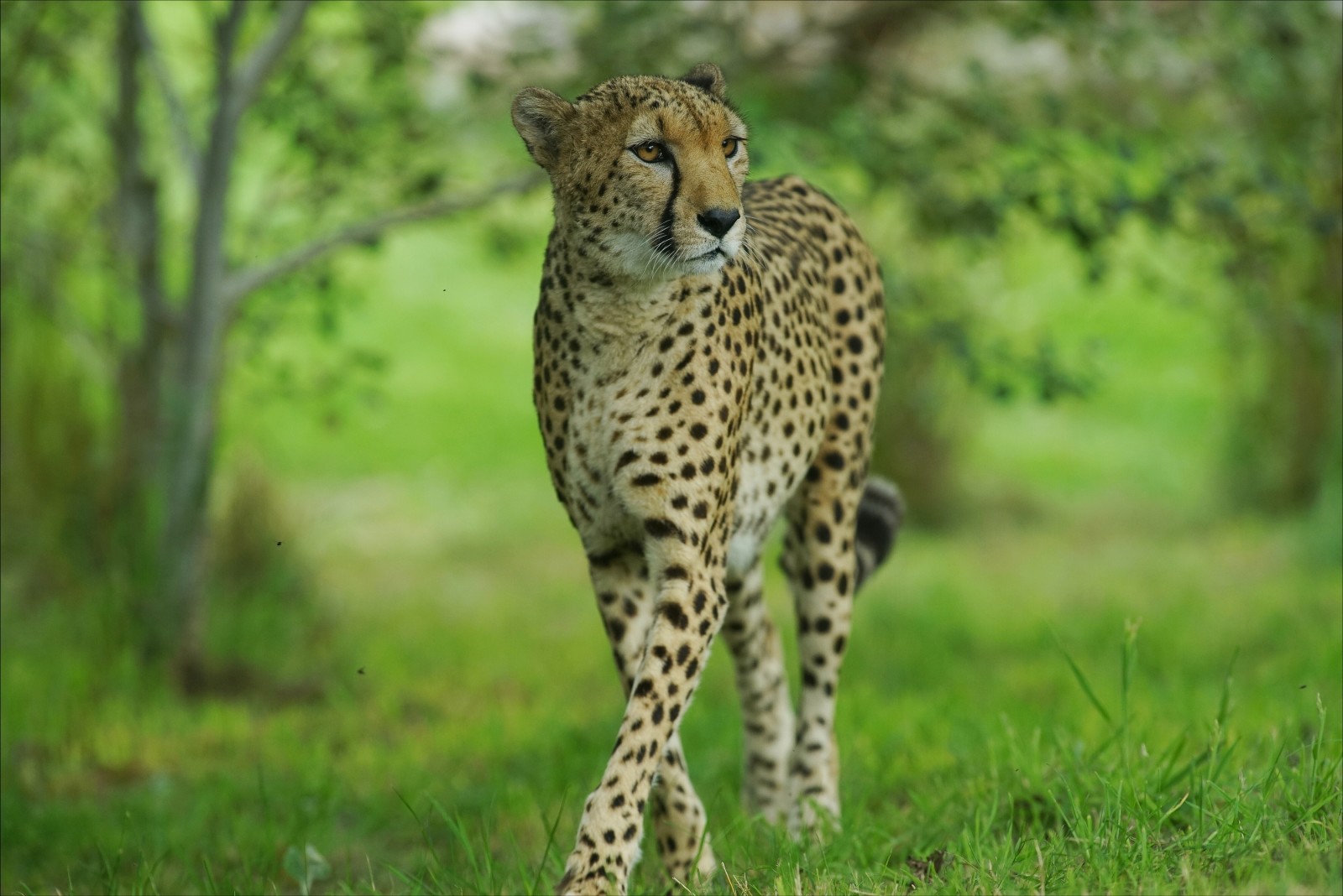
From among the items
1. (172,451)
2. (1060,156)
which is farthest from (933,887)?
(172,451)

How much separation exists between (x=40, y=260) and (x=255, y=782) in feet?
9.86

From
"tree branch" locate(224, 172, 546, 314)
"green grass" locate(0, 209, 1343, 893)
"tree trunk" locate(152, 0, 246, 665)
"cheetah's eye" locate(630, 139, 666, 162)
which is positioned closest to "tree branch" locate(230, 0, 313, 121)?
"tree trunk" locate(152, 0, 246, 665)

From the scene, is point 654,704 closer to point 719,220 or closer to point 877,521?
point 719,220

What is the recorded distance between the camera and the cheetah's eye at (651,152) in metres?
3.00

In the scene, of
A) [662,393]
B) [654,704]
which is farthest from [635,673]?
[662,393]

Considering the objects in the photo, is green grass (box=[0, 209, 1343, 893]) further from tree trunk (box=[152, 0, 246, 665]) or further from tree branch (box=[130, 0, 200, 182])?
tree branch (box=[130, 0, 200, 182])

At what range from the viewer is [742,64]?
634cm

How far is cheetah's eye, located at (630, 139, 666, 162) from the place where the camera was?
3000mm

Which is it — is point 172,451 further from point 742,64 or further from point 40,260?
point 742,64

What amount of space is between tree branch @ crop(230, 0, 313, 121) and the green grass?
4.44 ft

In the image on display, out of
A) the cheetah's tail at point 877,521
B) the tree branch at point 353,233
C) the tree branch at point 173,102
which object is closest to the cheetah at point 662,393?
the cheetah's tail at point 877,521

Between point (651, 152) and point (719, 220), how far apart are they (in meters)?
0.23

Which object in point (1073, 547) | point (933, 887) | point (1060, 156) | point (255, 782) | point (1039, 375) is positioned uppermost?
point (1060, 156)

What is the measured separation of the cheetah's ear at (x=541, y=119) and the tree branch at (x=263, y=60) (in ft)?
10.2
